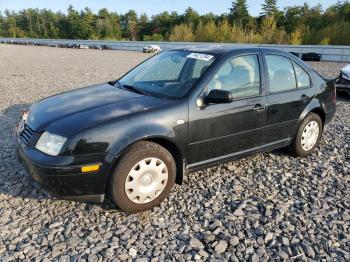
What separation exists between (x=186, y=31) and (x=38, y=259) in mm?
51818

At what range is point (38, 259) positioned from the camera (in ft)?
8.88

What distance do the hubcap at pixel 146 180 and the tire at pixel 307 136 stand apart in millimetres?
2337

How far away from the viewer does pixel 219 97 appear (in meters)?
3.46

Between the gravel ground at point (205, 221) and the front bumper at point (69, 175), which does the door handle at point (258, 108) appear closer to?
the gravel ground at point (205, 221)

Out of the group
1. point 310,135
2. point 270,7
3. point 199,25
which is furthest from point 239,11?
point 310,135

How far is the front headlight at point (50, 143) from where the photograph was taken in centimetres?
300

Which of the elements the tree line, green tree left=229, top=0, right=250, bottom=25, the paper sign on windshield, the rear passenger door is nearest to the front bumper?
the paper sign on windshield

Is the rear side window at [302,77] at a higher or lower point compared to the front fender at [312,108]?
higher

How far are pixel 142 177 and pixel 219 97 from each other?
3.77ft

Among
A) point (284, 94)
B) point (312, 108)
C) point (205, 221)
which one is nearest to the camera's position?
point (205, 221)

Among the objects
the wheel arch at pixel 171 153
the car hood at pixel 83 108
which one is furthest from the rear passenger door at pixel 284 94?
the car hood at pixel 83 108

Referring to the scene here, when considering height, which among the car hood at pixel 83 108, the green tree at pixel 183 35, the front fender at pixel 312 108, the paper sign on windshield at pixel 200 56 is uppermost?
the green tree at pixel 183 35

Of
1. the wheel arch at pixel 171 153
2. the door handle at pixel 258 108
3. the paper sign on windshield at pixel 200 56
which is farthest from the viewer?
the door handle at pixel 258 108

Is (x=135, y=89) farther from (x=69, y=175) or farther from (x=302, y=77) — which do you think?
(x=302, y=77)
